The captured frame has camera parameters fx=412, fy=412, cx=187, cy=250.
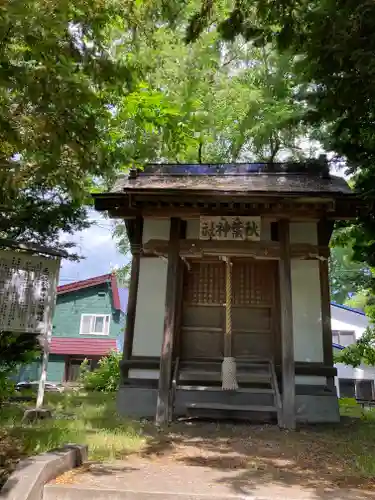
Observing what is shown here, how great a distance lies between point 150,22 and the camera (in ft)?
21.6

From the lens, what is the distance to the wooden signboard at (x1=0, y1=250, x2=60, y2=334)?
6840mm

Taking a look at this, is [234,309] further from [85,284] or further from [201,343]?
[85,284]

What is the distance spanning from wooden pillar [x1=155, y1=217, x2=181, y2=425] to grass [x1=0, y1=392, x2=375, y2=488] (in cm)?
38

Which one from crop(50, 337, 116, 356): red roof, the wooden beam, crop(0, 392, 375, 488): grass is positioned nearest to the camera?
crop(0, 392, 375, 488): grass

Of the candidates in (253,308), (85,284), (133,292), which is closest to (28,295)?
(133,292)

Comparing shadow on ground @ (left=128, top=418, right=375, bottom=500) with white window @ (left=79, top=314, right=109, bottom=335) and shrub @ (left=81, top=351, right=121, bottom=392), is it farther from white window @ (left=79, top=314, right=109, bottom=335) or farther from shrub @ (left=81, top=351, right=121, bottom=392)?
white window @ (left=79, top=314, right=109, bottom=335)

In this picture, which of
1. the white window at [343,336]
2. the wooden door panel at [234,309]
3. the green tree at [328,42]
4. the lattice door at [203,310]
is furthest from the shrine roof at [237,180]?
the white window at [343,336]

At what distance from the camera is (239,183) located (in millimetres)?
9359

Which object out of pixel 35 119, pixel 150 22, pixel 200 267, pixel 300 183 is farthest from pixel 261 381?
pixel 150 22

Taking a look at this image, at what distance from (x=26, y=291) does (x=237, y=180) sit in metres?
5.31

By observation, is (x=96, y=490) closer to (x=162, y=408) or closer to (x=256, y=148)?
(x=162, y=408)

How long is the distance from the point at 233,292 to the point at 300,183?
2769 mm

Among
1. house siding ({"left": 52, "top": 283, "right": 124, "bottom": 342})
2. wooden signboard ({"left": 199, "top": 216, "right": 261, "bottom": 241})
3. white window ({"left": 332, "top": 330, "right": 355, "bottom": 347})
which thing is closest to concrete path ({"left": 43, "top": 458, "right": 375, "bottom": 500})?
wooden signboard ({"left": 199, "top": 216, "right": 261, "bottom": 241})

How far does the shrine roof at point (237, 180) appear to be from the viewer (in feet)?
26.2
